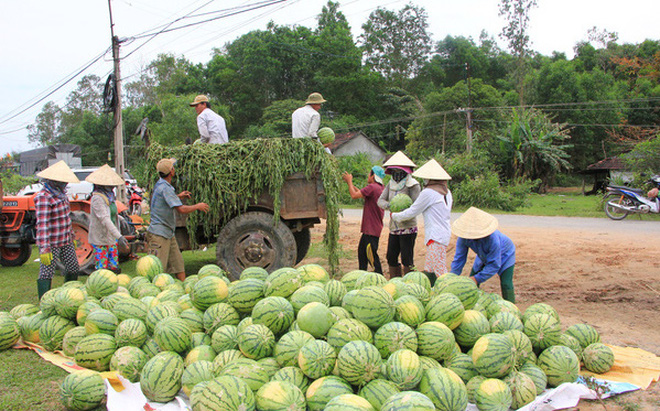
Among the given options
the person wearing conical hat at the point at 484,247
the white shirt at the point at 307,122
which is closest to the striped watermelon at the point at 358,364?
the person wearing conical hat at the point at 484,247

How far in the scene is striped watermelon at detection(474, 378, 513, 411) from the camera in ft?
10.00

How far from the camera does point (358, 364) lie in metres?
3.00

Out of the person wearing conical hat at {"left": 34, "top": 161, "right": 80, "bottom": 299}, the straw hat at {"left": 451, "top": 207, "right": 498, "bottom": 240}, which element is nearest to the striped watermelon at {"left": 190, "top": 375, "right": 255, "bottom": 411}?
the straw hat at {"left": 451, "top": 207, "right": 498, "bottom": 240}

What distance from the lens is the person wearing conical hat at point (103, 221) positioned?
6402 mm

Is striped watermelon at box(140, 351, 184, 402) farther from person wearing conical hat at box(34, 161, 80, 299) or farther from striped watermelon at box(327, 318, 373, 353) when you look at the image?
person wearing conical hat at box(34, 161, 80, 299)

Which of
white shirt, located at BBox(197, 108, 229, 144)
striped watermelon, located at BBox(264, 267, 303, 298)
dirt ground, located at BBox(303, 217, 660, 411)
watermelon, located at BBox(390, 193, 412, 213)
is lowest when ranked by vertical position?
dirt ground, located at BBox(303, 217, 660, 411)

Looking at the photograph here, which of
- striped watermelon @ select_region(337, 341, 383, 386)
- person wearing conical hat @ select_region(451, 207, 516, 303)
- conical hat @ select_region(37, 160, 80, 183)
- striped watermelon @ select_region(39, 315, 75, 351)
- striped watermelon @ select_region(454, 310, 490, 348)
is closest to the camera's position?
striped watermelon @ select_region(337, 341, 383, 386)

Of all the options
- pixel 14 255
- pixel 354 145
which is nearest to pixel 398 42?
pixel 354 145

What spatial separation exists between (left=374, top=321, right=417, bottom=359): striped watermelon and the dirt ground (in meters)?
1.31

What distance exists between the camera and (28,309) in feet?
16.4

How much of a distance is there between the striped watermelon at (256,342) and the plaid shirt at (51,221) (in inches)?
153

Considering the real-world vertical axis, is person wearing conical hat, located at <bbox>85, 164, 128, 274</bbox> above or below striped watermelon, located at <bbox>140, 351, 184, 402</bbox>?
above

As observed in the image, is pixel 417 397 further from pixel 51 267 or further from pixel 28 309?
pixel 51 267

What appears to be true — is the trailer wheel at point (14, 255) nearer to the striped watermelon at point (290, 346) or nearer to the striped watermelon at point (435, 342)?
the striped watermelon at point (290, 346)
